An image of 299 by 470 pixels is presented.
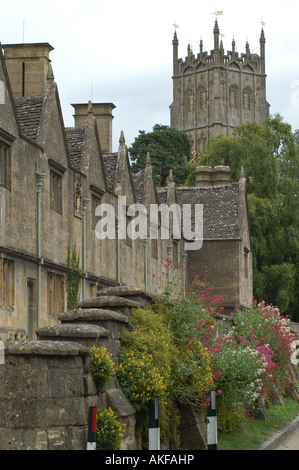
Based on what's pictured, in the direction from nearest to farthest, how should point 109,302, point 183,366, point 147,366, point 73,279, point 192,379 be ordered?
point 147,366 → point 109,302 → point 183,366 → point 192,379 → point 73,279

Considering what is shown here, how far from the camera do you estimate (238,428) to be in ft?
50.5

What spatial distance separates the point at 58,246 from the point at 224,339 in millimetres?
5913

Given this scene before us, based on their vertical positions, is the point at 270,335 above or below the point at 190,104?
below

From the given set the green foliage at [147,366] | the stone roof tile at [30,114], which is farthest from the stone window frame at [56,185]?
the green foliage at [147,366]

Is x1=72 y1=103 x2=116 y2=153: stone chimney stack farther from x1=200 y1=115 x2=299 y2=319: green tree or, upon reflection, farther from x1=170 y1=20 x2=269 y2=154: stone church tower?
x1=170 y1=20 x2=269 y2=154: stone church tower

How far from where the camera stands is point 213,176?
45844 millimetres

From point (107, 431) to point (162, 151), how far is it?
73626 mm

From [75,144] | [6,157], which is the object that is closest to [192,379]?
[6,157]

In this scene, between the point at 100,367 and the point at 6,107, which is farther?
the point at 6,107

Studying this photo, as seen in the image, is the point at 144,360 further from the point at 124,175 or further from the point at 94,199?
the point at 124,175

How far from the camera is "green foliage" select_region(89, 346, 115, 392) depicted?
31.3 feet

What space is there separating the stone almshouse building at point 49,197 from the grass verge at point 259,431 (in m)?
5.12

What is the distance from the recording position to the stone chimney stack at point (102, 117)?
31.6 metres

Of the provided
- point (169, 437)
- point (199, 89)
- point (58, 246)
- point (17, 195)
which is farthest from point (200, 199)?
point (199, 89)
